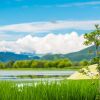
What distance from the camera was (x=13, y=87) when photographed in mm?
14719

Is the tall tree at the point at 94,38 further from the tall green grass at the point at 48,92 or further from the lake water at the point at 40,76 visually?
the lake water at the point at 40,76

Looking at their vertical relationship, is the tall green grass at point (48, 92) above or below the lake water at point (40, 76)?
below

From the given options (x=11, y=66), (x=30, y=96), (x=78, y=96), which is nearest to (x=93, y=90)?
(x=78, y=96)

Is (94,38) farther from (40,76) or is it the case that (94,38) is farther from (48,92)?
(40,76)

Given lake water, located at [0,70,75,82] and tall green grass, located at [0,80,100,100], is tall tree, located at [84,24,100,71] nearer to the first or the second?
tall green grass, located at [0,80,100,100]

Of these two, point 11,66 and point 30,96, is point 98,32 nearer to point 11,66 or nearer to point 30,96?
point 30,96

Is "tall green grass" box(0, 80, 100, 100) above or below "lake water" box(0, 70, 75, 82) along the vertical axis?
below

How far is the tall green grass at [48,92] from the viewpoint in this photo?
14.1 meters

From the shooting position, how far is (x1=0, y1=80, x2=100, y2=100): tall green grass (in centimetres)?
1409

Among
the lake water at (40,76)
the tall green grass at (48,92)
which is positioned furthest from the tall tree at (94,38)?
the lake water at (40,76)

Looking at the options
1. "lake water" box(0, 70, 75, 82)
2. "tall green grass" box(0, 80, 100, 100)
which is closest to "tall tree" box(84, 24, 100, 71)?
"tall green grass" box(0, 80, 100, 100)

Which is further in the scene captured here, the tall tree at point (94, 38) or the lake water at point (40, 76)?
the lake water at point (40, 76)

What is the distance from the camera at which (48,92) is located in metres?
14.6

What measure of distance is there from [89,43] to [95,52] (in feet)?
1.29
